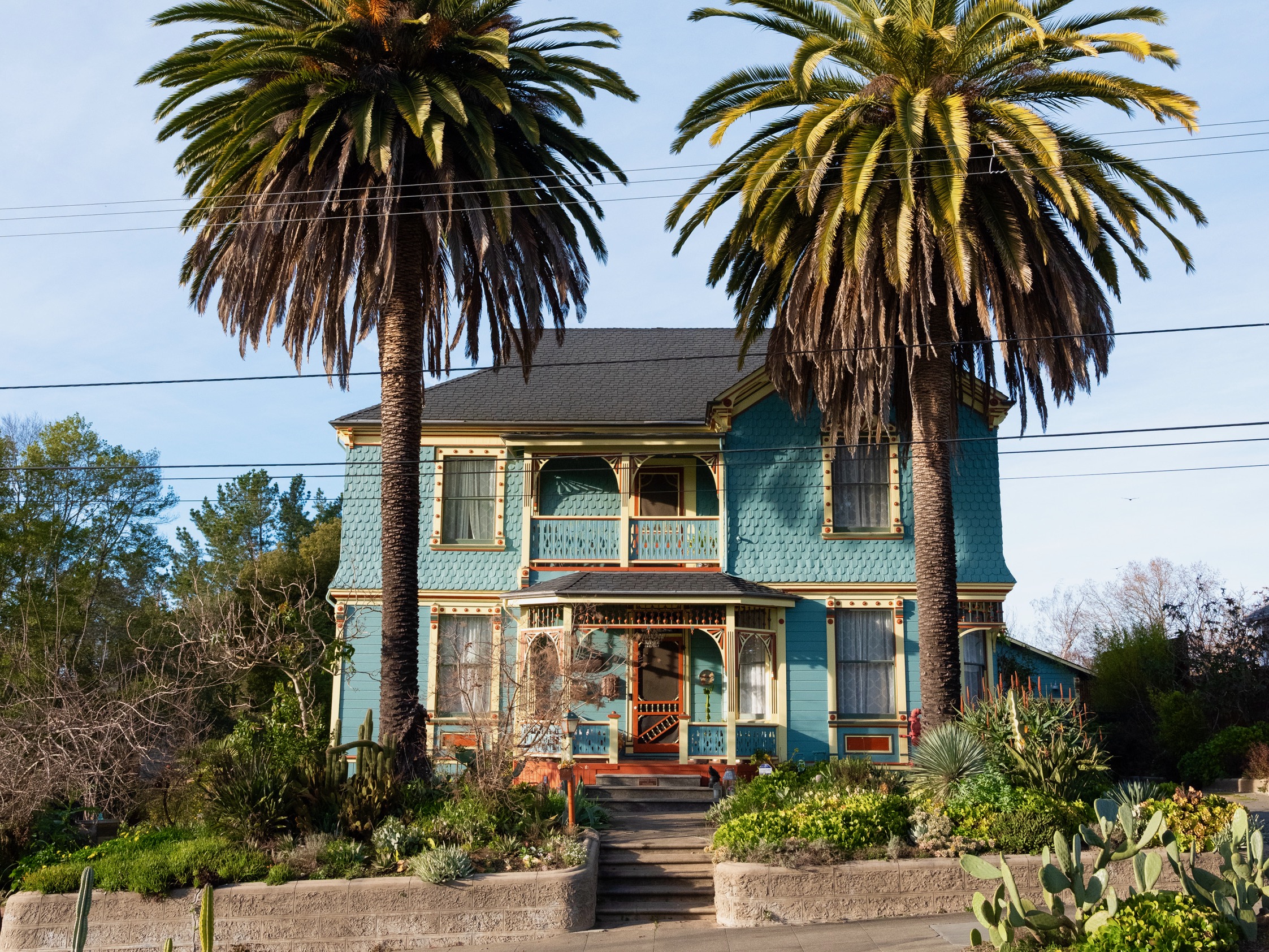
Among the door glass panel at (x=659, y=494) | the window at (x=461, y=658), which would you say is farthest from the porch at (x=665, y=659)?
the door glass panel at (x=659, y=494)

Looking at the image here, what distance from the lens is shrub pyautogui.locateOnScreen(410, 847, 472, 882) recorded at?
12.4m

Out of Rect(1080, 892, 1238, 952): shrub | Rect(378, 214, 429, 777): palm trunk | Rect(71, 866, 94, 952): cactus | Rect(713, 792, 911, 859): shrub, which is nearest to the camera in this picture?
Rect(1080, 892, 1238, 952): shrub

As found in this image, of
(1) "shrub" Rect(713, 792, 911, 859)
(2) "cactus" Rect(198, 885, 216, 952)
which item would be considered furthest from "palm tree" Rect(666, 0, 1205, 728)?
(2) "cactus" Rect(198, 885, 216, 952)

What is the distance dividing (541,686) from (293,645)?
3.69 metres

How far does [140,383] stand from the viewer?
16875 millimetres

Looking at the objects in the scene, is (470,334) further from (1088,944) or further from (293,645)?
(1088,944)

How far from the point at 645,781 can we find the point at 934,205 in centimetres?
1046

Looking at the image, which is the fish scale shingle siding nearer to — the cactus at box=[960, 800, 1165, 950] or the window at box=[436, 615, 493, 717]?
the window at box=[436, 615, 493, 717]

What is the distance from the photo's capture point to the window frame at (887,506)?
21.6m

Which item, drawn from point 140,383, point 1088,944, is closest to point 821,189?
point 140,383

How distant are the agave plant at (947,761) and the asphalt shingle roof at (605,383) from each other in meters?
9.00

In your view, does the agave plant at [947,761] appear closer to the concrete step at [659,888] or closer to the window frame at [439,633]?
the concrete step at [659,888]

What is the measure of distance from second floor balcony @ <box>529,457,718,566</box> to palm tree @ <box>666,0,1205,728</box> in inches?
197

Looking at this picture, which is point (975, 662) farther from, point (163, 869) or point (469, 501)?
point (163, 869)
